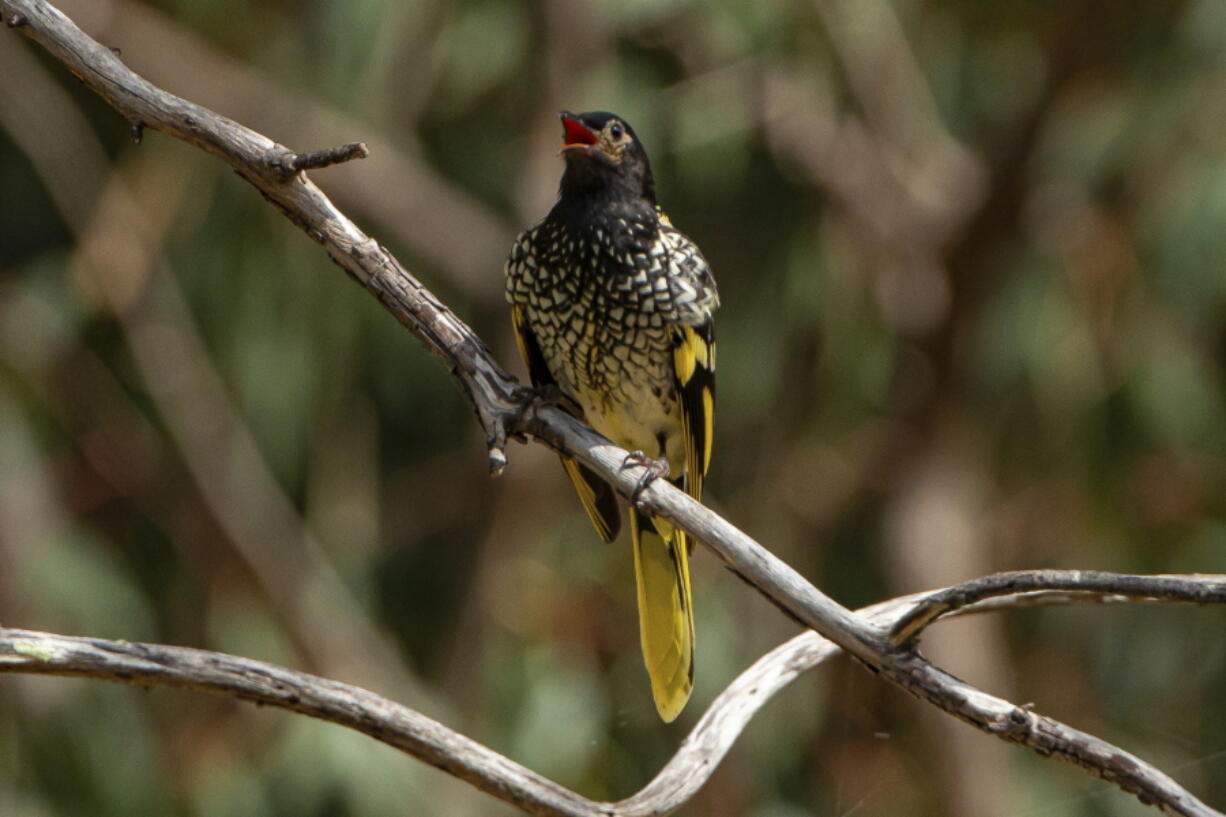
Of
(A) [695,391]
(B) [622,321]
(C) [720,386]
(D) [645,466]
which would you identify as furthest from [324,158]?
(C) [720,386]

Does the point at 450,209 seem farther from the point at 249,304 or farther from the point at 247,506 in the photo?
the point at 247,506

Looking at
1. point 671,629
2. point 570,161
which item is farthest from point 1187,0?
point 671,629

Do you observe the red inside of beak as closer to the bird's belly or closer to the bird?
the bird

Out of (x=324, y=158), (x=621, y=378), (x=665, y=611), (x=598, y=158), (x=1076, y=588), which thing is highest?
(x=598, y=158)

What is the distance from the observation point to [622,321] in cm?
395

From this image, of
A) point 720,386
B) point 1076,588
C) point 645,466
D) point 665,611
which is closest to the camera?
point 1076,588

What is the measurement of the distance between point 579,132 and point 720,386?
5.00 meters

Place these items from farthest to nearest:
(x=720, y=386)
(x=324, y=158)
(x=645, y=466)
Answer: (x=720, y=386), (x=645, y=466), (x=324, y=158)

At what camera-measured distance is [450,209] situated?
8.39m

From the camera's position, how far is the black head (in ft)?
13.2

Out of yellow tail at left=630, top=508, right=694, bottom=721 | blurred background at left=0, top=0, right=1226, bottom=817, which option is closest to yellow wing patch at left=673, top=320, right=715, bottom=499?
yellow tail at left=630, top=508, right=694, bottom=721

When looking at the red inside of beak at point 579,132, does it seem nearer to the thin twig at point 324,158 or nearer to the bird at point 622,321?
the bird at point 622,321

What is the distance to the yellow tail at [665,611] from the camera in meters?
3.74

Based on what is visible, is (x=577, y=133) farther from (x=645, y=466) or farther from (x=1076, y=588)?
(x=1076, y=588)
